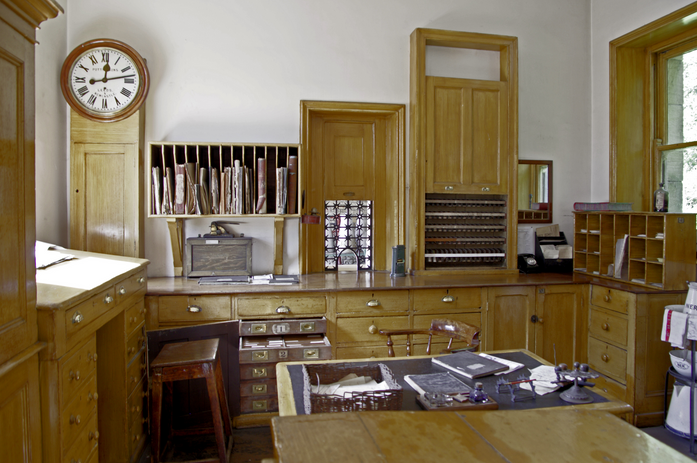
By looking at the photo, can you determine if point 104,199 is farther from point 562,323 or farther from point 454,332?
point 562,323

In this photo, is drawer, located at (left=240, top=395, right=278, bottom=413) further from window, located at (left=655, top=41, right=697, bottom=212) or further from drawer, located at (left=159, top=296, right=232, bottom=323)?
window, located at (left=655, top=41, right=697, bottom=212)

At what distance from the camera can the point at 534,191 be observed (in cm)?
482

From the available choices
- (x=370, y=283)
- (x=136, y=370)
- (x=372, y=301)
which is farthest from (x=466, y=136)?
(x=136, y=370)

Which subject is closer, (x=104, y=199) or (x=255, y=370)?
(x=255, y=370)

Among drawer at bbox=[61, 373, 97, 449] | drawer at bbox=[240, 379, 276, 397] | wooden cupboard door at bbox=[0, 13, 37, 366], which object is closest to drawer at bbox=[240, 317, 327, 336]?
drawer at bbox=[240, 379, 276, 397]

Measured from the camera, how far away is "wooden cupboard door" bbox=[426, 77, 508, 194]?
4.47m

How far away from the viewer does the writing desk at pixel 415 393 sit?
1.80 meters

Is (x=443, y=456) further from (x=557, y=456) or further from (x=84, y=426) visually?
(x=84, y=426)

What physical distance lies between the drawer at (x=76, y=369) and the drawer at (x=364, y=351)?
182cm

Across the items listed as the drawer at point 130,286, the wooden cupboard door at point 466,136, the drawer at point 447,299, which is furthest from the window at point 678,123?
the drawer at point 130,286

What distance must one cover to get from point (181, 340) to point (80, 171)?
5.54 feet

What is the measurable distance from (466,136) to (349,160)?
113 centimetres

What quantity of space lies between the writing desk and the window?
292 centimetres

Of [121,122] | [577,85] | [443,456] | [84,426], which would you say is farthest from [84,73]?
[577,85]
